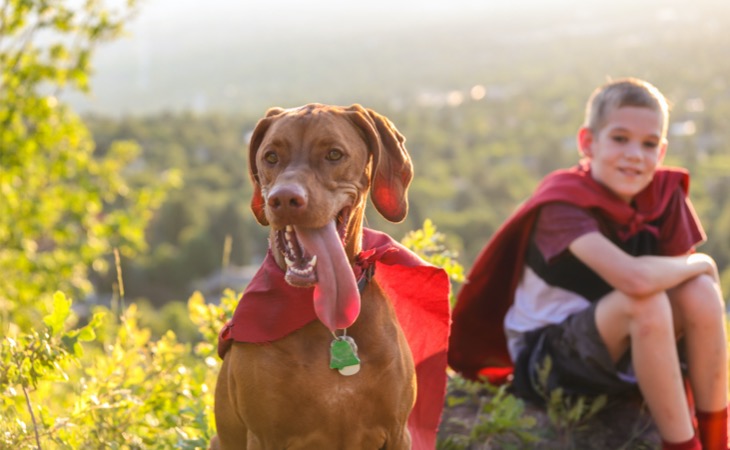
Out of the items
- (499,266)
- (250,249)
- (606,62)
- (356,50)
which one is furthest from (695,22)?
(499,266)

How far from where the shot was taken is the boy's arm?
370 cm

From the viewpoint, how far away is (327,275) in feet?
8.39

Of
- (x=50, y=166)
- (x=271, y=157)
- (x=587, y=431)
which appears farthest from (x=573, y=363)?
(x=50, y=166)

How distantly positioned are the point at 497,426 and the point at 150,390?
155 cm

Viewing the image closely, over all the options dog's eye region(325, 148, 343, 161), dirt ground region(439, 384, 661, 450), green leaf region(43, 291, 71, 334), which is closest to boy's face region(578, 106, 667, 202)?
dirt ground region(439, 384, 661, 450)

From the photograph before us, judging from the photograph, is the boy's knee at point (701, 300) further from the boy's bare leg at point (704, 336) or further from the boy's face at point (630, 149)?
the boy's face at point (630, 149)

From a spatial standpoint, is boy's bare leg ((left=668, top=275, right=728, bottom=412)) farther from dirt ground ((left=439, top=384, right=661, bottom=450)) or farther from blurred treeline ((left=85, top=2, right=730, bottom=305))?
blurred treeline ((left=85, top=2, right=730, bottom=305))

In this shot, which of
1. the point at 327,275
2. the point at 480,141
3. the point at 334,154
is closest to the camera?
the point at 327,275

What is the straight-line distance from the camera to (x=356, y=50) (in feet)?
457

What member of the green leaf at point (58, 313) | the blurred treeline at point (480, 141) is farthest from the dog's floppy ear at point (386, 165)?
the blurred treeline at point (480, 141)

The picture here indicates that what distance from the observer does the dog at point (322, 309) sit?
258 centimetres

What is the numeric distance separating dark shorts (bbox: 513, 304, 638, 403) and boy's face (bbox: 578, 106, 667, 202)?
583 mm

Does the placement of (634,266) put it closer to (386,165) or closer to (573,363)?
(573,363)

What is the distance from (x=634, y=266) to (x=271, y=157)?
175cm
